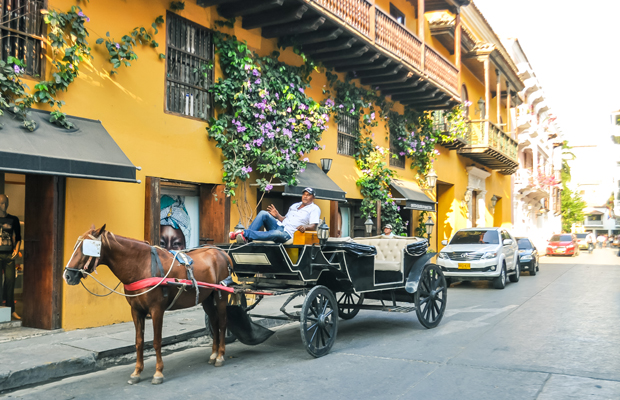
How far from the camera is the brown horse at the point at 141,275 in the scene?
5493mm

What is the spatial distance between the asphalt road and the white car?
16.7 feet

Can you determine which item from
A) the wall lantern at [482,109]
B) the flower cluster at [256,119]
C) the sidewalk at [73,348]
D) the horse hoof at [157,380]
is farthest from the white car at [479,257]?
the horse hoof at [157,380]

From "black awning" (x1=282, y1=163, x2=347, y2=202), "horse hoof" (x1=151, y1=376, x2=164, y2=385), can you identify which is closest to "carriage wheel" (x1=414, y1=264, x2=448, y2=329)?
"black awning" (x1=282, y1=163, x2=347, y2=202)

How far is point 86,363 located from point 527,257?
56.2 feet

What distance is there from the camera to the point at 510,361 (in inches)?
263

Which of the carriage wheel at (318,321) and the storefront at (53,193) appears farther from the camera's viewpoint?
the storefront at (53,193)

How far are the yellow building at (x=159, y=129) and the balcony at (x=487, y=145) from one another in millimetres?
5852

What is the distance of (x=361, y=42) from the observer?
13117 millimetres

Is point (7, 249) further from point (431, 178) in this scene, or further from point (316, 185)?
point (431, 178)

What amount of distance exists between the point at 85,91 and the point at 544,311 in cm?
929

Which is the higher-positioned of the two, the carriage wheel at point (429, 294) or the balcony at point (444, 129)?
the balcony at point (444, 129)

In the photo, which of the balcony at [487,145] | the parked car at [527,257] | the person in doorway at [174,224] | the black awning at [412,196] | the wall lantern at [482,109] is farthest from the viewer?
the wall lantern at [482,109]

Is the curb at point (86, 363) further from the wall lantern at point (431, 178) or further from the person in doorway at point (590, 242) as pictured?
the person in doorway at point (590, 242)

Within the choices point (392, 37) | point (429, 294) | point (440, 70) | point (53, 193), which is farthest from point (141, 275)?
point (440, 70)
